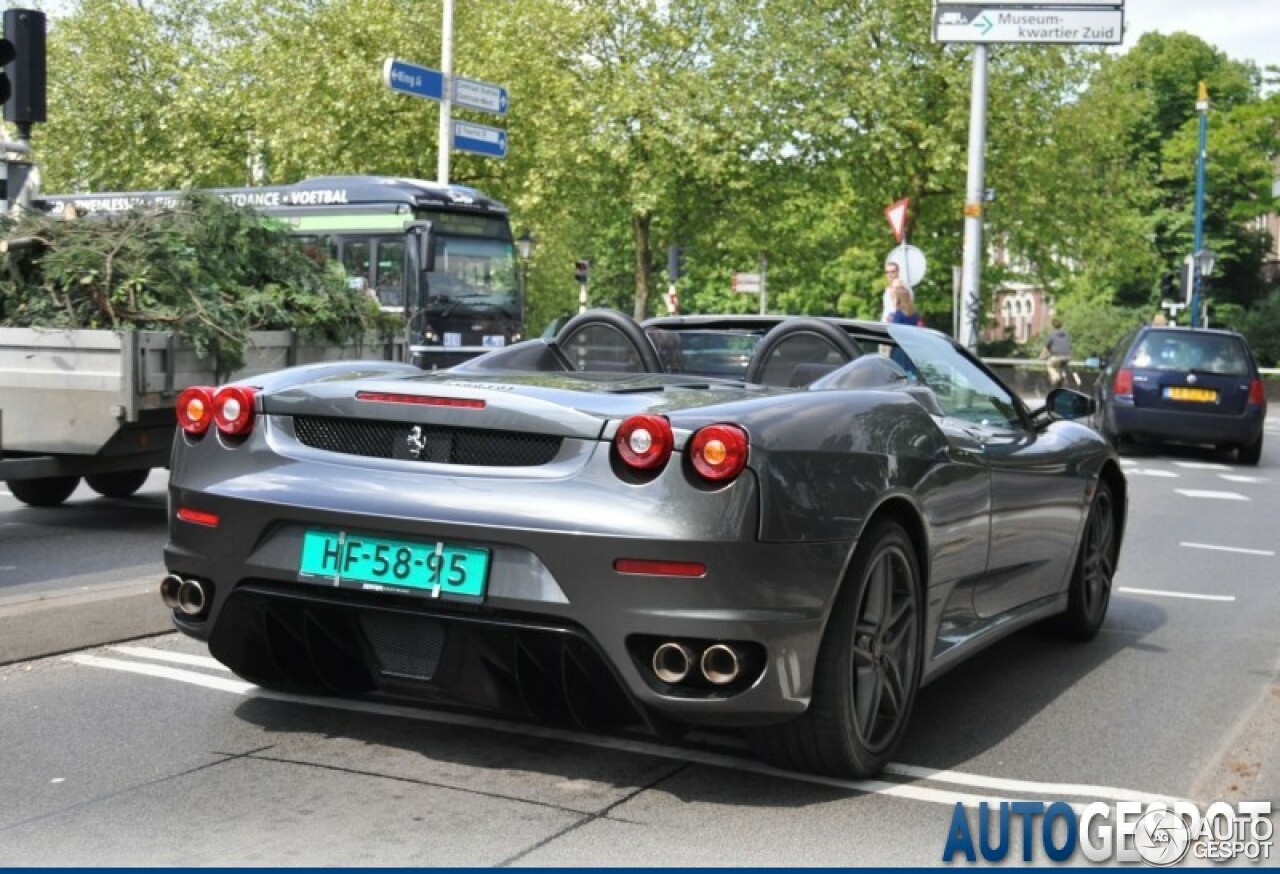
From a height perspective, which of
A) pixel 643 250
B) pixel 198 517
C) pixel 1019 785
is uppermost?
pixel 643 250

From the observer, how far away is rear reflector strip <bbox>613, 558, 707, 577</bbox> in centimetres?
407

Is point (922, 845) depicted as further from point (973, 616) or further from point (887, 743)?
point (973, 616)

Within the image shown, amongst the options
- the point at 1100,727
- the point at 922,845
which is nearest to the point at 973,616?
the point at 1100,727

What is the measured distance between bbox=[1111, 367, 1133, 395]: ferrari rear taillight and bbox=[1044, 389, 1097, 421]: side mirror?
45.3ft

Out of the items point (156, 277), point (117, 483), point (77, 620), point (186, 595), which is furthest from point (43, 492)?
point (186, 595)

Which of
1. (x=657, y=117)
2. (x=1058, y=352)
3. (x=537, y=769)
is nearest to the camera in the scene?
(x=537, y=769)

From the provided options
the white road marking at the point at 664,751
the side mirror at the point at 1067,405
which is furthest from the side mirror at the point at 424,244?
the white road marking at the point at 664,751

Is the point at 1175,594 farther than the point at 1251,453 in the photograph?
No

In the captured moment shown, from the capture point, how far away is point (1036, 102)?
36250mm

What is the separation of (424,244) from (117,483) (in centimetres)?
1237

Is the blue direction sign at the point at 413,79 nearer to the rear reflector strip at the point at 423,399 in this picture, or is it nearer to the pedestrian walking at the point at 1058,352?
the pedestrian walking at the point at 1058,352

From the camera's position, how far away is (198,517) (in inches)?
182

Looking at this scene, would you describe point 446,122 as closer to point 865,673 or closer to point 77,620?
point 77,620

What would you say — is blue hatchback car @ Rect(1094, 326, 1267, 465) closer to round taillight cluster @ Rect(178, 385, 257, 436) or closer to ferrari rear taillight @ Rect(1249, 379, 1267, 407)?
ferrari rear taillight @ Rect(1249, 379, 1267, 407)
